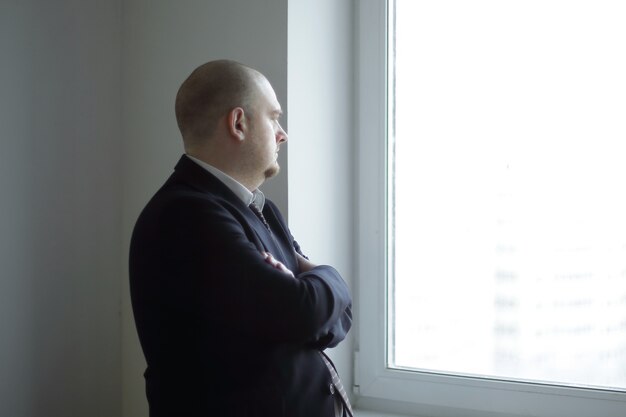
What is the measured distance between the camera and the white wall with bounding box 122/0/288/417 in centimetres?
168

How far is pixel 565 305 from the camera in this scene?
5.56 ft

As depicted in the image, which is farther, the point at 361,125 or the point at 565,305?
the point at 361,125

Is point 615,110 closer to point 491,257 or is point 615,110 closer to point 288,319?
point 491,257

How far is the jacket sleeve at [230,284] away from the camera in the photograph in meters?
1.08

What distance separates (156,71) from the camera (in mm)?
1763

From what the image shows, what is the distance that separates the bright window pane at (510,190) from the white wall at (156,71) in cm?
51

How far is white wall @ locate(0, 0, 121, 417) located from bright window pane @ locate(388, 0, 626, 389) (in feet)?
2.61

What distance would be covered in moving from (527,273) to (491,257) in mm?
103

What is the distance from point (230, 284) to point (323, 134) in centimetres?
77

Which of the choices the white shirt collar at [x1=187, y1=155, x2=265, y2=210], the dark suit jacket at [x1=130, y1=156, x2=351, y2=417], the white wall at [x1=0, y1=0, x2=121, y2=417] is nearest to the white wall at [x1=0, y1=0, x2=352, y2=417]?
the white wall at [x1=0, y1=0, x2=121, y2=417]

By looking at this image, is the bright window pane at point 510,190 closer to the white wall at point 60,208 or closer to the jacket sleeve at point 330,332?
the jacket sleeve at point 330,332

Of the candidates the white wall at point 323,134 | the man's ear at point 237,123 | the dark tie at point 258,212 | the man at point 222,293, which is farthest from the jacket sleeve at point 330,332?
the white wall at point 323,134

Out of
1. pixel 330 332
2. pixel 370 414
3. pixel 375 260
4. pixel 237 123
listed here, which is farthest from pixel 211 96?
pixel 370 414

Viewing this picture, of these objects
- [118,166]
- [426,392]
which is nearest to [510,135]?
[426,392]
